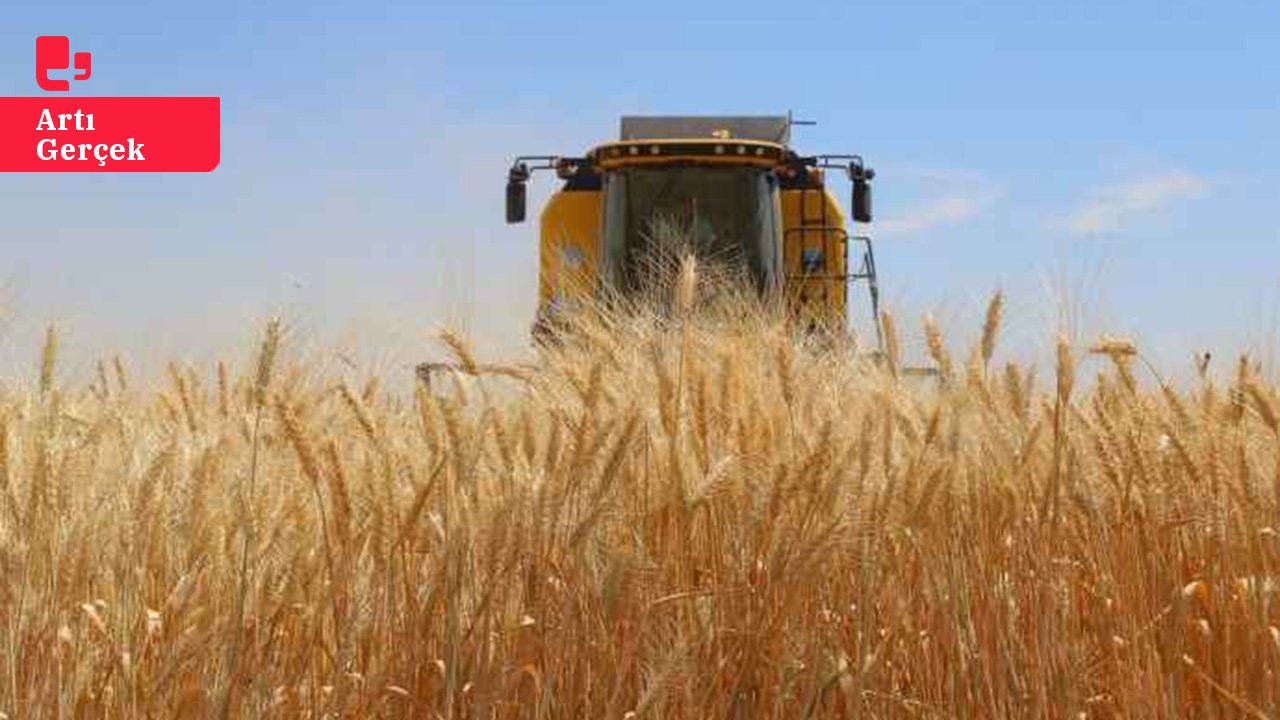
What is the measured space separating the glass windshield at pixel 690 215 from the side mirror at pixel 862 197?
22.9 inches

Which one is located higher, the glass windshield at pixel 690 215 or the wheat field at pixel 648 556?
the glass windshield at pixel 690 215

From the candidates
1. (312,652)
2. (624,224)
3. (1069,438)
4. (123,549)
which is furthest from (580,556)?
(624,224)

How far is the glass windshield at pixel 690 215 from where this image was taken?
359 inches

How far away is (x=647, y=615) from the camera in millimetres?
2242

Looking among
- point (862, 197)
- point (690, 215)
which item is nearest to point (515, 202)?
point (690, 215)

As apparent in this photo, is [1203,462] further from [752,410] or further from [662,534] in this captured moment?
[662,534]

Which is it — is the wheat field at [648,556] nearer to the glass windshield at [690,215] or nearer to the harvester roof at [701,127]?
the glass windshield at [690,215]

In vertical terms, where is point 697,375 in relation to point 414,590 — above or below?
above

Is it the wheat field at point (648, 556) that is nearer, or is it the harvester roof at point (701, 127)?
the wheat field at point (648, 556)

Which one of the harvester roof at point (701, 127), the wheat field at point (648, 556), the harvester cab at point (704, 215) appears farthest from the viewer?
the harvester roof at point (701, 127)

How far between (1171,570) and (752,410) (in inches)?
29.0

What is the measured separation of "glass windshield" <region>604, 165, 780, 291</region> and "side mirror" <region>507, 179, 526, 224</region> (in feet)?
1.70

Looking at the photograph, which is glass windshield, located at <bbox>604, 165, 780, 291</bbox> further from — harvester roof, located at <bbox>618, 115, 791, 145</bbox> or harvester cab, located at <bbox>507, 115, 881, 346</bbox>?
harvester roof, located at <bbox>618, 115, 791, 145</bbox>

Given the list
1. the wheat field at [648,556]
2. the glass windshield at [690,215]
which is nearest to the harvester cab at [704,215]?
the glass windshield at [690,215]
